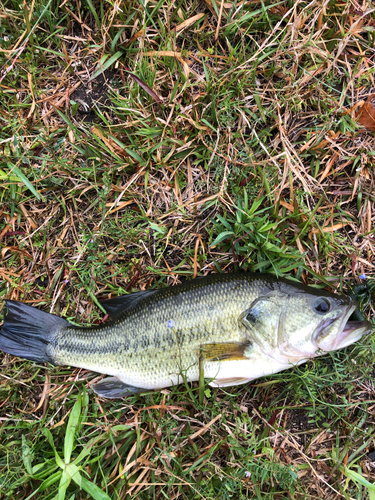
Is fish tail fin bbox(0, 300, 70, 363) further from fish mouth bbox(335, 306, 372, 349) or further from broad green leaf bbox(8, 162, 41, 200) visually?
fish mouth bbox(335, 306, 372, 349)

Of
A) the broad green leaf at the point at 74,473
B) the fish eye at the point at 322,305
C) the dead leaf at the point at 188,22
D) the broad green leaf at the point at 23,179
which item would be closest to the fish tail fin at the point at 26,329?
the broad green leaf at the point at 74,473

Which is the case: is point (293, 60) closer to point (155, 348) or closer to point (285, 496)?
point (155, 348)

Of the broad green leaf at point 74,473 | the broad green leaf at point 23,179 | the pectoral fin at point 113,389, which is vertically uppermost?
the broad green leaf at point 23,179

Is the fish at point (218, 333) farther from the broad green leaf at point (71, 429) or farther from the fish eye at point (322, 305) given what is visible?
the broad green leaf at point (71, 429)

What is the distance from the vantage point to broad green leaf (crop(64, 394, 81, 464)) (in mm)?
2926

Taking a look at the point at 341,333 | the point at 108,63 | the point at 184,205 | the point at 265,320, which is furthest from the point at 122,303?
the point at 108,63

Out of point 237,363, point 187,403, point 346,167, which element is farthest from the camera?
point 346,167

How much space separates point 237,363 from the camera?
2795 millimetres

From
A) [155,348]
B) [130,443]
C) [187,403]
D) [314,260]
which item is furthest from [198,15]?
[130,443]

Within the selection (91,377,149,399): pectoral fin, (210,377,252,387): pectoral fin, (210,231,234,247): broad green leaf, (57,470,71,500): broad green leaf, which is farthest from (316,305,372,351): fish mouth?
(57,470,71,500): broad green leaf

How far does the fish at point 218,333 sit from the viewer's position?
2.72 m

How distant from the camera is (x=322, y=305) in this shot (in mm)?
2748

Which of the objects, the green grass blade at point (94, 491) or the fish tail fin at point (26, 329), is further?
the fish tail fin at point (26, 329)

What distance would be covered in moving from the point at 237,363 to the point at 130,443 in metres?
1.36
